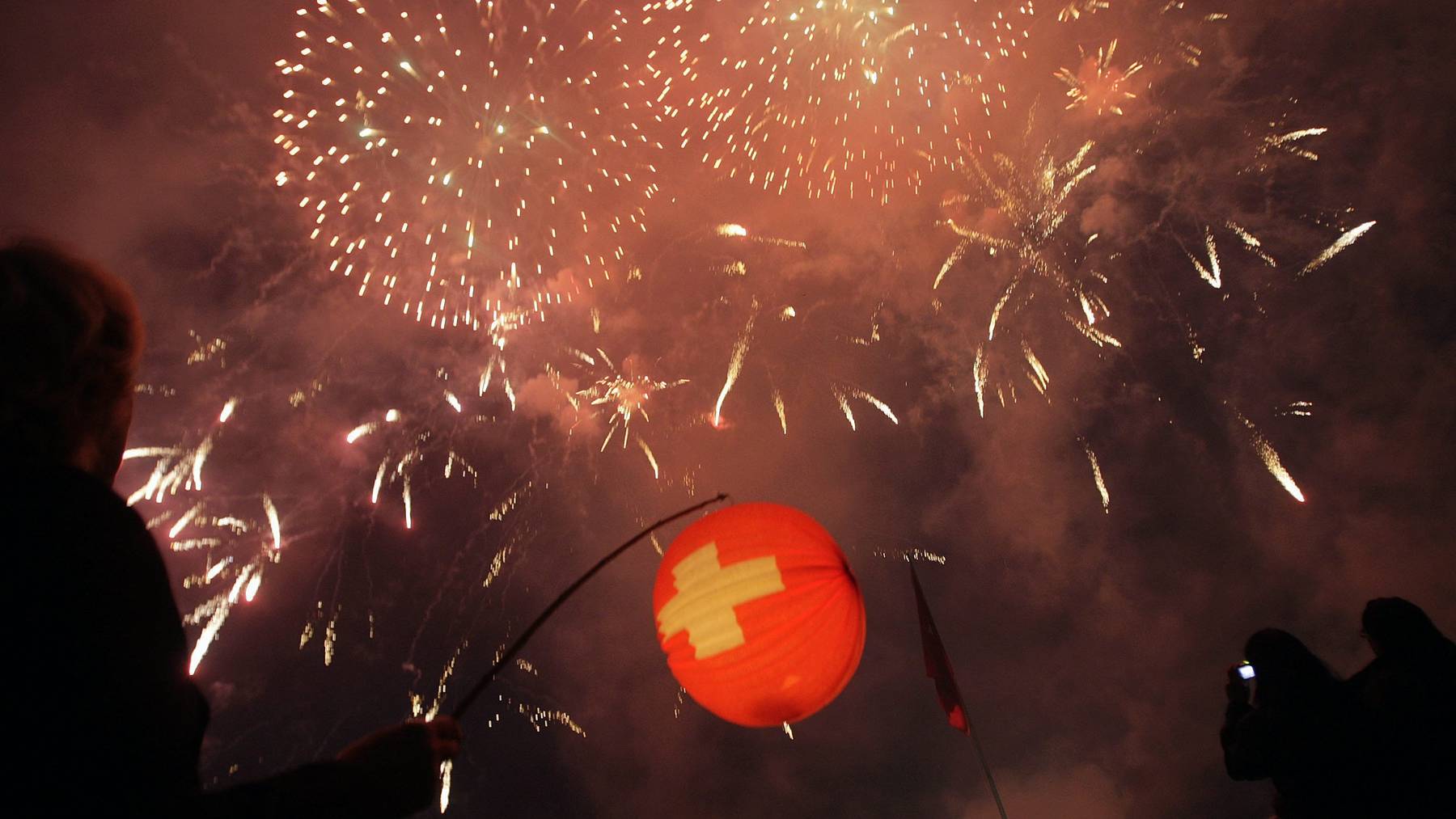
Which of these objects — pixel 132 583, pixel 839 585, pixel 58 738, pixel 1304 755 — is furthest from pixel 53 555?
pixel 1304 755

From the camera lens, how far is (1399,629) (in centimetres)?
301

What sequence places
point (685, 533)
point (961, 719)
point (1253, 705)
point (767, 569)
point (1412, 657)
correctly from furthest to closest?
point (961, 719) → point (1253, 705) → point (685, 533) → point (767, 569) → point (1412, 657)

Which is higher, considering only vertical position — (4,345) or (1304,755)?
(4,345)

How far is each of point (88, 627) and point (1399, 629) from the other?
4.47 metres

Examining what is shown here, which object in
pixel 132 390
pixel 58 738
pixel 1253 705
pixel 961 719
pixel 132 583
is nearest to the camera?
pixel 58 738

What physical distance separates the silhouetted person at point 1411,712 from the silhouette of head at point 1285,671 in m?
0.16

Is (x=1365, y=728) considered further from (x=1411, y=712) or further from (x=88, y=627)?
(x=88, y=627)

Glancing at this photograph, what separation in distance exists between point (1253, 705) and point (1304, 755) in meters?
0.78

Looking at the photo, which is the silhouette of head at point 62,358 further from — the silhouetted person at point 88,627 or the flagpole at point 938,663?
the flagpole at point 938,663

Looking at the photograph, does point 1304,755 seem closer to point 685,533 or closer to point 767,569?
point 767,569

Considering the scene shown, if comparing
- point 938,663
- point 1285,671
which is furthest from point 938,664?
point 1285,671

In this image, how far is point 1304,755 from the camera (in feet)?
10.0

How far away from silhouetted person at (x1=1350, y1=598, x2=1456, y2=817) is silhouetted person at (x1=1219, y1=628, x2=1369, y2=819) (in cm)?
10

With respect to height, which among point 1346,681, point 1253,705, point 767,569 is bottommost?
point 1253,705
